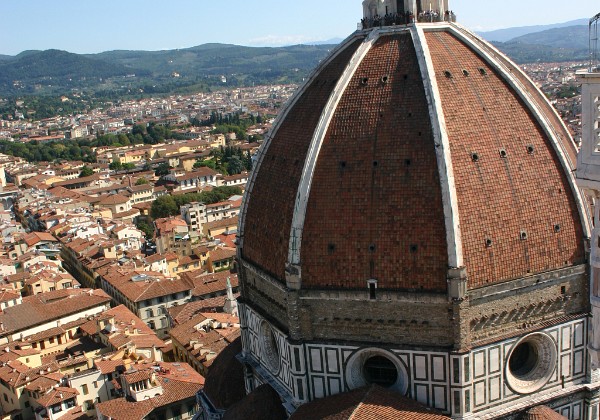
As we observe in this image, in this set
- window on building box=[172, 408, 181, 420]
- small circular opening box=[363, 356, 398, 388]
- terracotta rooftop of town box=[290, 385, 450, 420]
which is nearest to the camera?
terracotta rooftop of town box=[290, 385, 450, 420]

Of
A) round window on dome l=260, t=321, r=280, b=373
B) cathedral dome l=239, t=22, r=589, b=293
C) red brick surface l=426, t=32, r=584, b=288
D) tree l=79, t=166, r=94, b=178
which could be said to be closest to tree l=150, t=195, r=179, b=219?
tree l=79, t=166, r=94, b=178

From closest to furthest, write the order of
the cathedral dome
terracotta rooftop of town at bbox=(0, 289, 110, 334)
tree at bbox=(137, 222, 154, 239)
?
1. the cathedral dome
2. terracotta rooftop of town at bbox=(0, 289, 110, 334)
3. tree at bbox=(137, 222, 154, 239)

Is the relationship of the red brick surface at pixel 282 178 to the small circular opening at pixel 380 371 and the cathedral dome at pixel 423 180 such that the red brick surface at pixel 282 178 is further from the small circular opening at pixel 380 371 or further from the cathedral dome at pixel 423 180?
the small circular opening at pixel 380 371

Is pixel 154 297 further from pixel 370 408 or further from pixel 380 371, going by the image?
pixel 370 408

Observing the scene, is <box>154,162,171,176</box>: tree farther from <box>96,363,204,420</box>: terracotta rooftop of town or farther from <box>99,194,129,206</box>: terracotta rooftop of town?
<box>96,363,204,420</box>: terracotta rooftop of town

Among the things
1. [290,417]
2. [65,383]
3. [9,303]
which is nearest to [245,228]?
[290,417]

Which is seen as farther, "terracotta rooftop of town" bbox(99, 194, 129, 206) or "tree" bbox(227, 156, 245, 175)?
"tree" bbox(227, 156, 245, 175)
